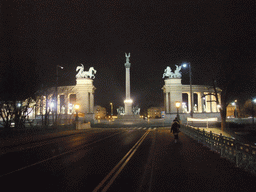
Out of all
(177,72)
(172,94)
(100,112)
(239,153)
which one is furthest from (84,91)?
(100,112)

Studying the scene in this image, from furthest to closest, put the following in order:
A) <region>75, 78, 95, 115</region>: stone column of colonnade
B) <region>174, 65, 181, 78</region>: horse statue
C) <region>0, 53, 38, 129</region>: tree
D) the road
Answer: <region>75, 78, 95, 115</region>: stone column of colonnade → <region>174, 65, 181, 78</region>: horse statue → <region>0, 53, 38, 129</region>: tree → the road

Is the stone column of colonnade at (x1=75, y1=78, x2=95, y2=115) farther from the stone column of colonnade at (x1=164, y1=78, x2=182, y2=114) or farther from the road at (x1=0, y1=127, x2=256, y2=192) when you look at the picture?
the road at (x1=0, y1=127, x2=256, y2=192)

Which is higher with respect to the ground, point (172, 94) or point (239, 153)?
point (172, 94)

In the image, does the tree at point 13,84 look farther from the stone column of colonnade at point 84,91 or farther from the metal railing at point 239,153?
the stone column of colonnade at point 84,91

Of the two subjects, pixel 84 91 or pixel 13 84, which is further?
pixel 84 91

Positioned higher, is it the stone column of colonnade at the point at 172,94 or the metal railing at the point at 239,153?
the stone column of colonnade at the point at 172,94

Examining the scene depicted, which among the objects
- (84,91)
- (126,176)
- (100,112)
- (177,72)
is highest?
(177,72)

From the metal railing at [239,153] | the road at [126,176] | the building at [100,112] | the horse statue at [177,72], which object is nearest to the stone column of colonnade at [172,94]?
the horse statue at [177,72]

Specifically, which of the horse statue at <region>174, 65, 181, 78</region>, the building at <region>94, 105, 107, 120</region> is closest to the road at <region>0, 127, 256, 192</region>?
the horse statue at <region>174, 65, 181, 78</region>

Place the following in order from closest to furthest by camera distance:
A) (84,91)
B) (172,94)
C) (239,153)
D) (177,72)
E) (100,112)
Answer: (239,153) → (172,94) → (177,72) → (84,91) → (100,112)

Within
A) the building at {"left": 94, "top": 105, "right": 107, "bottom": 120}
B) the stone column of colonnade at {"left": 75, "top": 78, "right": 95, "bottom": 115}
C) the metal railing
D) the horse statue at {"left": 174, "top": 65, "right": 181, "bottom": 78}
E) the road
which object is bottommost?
the road

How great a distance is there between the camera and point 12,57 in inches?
1329

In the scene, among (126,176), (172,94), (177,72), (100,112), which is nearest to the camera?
(126,176)

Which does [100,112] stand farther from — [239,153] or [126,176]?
[126,176]
